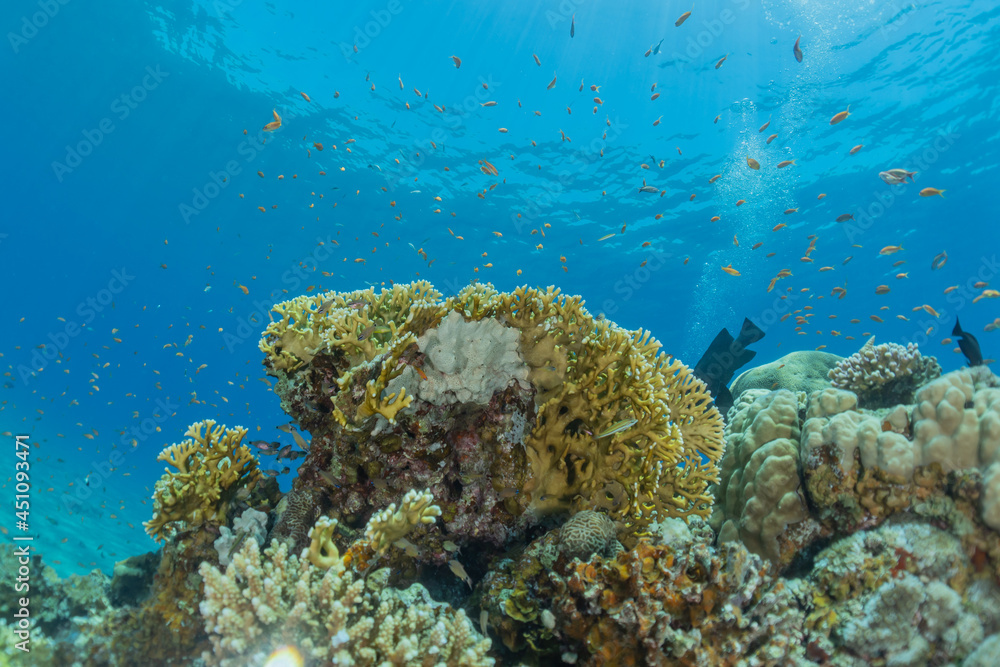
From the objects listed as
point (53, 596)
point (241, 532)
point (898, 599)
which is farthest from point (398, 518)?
point (53, 596)

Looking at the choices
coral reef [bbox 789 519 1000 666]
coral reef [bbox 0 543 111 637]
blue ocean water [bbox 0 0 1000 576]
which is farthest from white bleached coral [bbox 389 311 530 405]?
blue ocean water [bbox 0 0 1000 576]

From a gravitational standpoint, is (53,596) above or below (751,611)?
above

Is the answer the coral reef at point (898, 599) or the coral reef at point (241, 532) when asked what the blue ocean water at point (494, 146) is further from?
A: the coral reef at point (898, 599)

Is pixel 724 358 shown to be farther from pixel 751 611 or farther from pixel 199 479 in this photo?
pixel 199 479

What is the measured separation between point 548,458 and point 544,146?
3355cm

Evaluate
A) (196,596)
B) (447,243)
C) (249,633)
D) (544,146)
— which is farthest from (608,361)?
(447,243)

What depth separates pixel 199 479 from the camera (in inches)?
154

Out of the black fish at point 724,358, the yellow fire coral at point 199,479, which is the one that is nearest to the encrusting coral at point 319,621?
the yellow fire coral at point 199,479

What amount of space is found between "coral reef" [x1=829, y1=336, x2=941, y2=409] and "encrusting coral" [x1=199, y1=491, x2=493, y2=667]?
5377 millimetres

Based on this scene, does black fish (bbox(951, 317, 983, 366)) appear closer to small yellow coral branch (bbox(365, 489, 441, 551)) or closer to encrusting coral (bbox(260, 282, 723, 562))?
encrusting coral (bbox(260, 282, 723, 562))

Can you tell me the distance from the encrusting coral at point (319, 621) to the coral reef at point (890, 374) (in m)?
5.38

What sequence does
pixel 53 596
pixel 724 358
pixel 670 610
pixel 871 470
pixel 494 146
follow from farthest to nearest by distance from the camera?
1. pixel 494 146
2. pixel 724 358
3. pixel 53 596
4. pixel 871 470
5. pixel 670 610

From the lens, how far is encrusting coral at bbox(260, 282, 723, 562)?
3645 millimetres

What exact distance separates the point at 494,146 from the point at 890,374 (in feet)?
107
